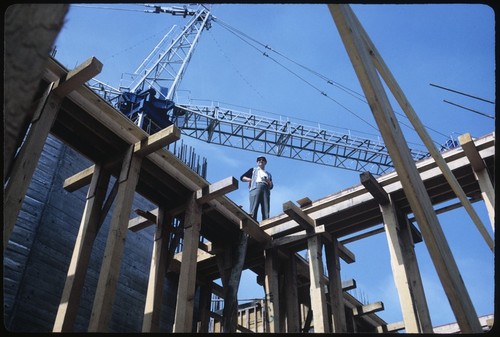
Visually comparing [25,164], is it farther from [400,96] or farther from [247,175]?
[247,175]

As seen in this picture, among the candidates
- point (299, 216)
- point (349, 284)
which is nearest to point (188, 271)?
point (299, 216)

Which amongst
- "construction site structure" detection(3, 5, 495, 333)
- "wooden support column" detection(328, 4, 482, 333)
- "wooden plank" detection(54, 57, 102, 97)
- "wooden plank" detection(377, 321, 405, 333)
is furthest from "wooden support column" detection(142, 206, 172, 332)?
"wooden plank" detection(377, 321, 405, 333)

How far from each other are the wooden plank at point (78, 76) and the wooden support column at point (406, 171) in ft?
13.0

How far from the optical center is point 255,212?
10.7 meters

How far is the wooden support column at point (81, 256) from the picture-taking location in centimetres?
583

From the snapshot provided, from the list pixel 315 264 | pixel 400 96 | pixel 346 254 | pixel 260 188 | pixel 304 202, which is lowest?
pixel 400 96

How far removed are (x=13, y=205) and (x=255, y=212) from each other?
6062 mm

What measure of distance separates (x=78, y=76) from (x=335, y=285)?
5300 mm

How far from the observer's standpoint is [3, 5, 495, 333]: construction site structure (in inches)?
241

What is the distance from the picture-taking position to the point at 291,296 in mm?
9102

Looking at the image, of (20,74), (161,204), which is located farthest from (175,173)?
(20,74)

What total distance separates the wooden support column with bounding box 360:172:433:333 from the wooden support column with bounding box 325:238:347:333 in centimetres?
134

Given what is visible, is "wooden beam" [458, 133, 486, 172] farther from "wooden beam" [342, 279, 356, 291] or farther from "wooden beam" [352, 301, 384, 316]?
"wooden beam" [352, 301, 384, 316]

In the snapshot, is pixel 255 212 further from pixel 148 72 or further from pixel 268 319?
pixel 148 72
